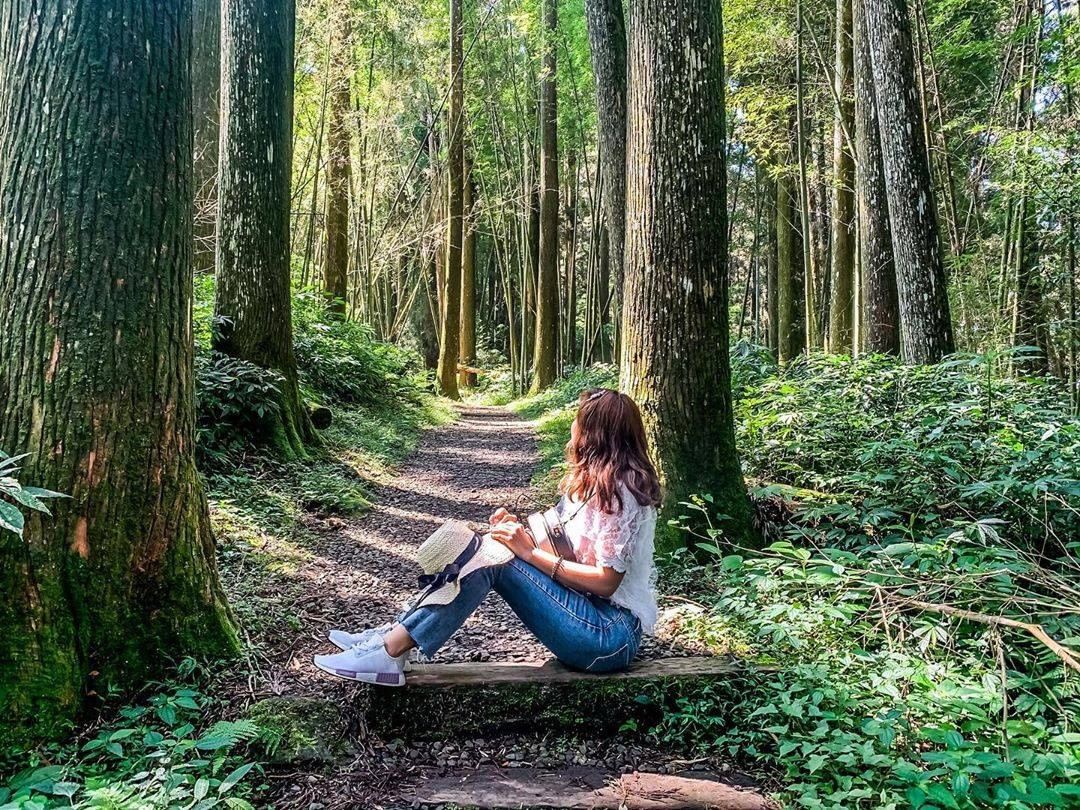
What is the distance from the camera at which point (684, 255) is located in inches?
162

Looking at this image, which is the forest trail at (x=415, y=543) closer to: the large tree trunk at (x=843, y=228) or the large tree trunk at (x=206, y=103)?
the large tree trunk at (x=206, y=103)

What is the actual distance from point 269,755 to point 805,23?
39.7 ft

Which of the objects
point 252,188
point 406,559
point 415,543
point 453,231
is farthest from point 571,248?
point 406,559

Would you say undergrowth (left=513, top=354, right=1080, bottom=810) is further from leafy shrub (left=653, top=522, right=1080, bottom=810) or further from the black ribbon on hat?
the black ribbon on hat

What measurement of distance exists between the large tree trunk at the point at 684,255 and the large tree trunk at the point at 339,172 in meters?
8.43

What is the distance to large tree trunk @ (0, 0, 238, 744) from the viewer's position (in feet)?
8.26

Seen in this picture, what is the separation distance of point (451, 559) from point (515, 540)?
260 mm

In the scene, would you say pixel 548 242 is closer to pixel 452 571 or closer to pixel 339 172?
pixel 339 172

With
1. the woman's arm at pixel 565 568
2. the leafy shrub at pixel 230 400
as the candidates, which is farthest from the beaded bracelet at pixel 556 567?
the leafy shrub at pixel 230 400

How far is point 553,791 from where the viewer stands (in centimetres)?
232

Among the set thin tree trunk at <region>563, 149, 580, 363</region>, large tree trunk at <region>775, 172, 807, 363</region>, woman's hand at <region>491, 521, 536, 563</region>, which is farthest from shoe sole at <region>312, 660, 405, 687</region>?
thin tree trunk at <region>563, 149, 580, 363</region>

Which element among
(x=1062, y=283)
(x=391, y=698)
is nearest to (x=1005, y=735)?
(x=391, y=698)

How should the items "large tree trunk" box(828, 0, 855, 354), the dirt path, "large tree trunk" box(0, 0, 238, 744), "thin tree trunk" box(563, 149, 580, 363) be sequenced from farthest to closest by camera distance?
"thin tree trunk" box(563, 149, 580, 363) < "large tree trunk" box(828, 0, 855, 354) < the dirt path < "large tree trunk" box(0, 0, 238, 744)

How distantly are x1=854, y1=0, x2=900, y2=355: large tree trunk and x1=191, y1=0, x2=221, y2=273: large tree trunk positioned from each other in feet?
25.0
